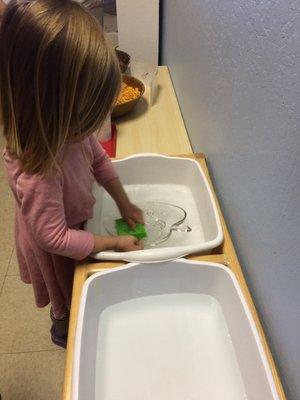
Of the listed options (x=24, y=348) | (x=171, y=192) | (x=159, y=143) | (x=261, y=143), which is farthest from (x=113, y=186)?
(x=24, y=348)

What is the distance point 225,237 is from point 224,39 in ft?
1.37

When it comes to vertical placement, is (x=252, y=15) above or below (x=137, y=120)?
above

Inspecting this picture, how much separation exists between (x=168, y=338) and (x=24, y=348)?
2.40 ft

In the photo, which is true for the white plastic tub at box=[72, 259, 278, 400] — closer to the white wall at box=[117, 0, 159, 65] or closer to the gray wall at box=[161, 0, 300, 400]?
the gray wall at box=[161, 0, 300, 400]

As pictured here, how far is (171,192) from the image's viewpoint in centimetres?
101

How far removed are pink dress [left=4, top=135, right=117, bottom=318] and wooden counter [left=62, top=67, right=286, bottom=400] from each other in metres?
0.09

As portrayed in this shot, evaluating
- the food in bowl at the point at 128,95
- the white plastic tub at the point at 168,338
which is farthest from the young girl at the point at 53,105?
the food in bowl at the point at 128,95

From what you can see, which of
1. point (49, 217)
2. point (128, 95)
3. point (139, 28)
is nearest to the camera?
point (49, 217)

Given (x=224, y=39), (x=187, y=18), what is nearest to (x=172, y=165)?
(x=224, y=39)

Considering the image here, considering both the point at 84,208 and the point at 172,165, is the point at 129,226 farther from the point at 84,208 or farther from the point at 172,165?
the point at 172,165

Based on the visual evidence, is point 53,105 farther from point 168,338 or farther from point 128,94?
point 128,94

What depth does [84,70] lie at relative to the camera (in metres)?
0.54

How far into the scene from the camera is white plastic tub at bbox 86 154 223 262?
85 centimetres

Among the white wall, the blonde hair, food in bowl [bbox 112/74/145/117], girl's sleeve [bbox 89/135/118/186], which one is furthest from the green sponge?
the white wall
